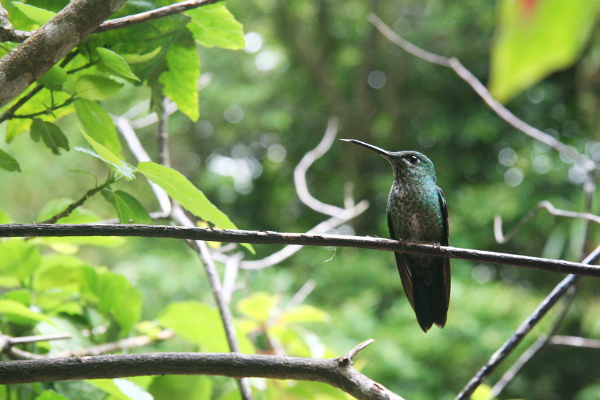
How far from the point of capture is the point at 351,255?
5203mm

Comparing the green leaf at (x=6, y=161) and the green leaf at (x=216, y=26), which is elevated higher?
the green leaf at (x=216, y=26)

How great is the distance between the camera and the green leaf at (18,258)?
1.14 meters

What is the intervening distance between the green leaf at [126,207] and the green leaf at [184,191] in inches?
4.0

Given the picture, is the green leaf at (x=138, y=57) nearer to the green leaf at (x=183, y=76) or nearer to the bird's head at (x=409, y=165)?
the green leaf at (x=183, y=76)

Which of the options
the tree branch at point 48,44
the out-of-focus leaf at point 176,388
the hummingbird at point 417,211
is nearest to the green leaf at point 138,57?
the tree branch at point 48,44

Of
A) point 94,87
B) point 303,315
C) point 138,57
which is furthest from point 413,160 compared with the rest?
point 94,87

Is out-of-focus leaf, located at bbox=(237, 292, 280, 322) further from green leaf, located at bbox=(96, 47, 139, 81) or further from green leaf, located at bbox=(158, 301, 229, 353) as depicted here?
green leaf, located at bbox=(96, 47, 139, 81)

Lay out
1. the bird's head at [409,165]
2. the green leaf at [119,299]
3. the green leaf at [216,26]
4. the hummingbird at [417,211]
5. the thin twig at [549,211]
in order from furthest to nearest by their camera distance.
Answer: the bird's head at [409,165] → the hummingbird at [417,211] → the thin twig at [549,211] → the green leaf at [119,299] → the green leaf at [216,26]

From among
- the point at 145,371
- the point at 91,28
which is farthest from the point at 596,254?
the point at 91,28

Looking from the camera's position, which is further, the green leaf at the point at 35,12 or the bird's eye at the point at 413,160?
the bird's eye at the point at 413,160

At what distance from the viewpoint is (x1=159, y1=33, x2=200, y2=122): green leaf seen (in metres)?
1.10

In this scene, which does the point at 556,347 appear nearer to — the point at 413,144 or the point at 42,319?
the point at 413,144

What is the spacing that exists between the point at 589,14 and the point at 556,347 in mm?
6145

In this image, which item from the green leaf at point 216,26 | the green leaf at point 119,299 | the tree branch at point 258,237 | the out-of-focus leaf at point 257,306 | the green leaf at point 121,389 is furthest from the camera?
the out-of-focus leaf at point 257,306
